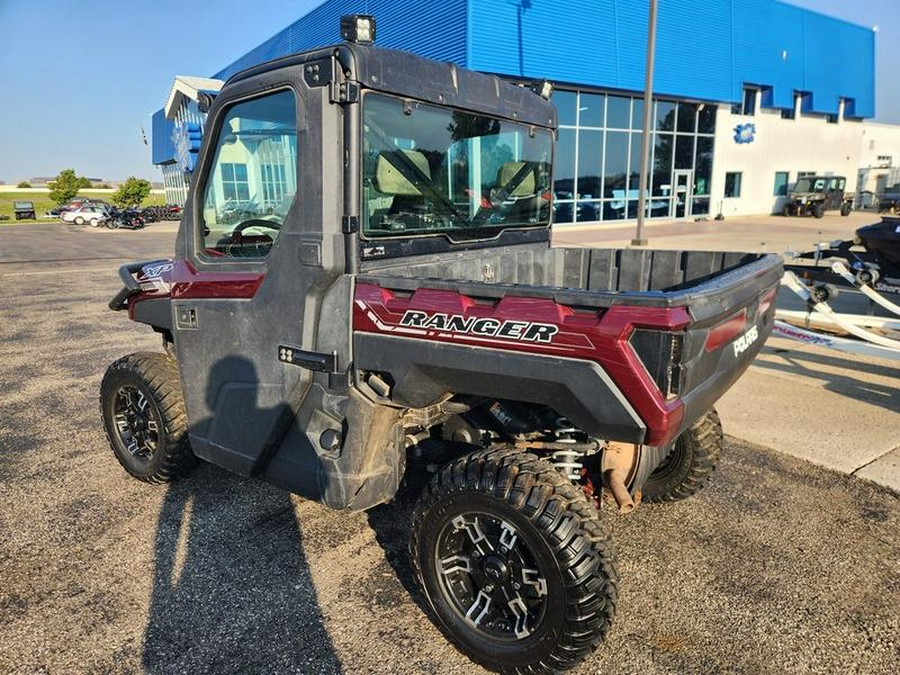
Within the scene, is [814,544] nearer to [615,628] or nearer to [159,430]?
[615,628]

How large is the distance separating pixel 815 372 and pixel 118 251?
21934mm

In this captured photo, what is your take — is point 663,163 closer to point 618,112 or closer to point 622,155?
point 622,155

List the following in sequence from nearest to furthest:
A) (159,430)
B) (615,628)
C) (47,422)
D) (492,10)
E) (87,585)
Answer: (615,628) < (87,585) < (159,430) < (47,422) < (492,10)

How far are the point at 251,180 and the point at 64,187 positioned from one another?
233 ft

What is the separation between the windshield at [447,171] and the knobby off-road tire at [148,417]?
1940 millimetres

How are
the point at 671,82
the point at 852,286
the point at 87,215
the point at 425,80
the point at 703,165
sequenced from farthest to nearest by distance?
the point at 87,215 < the point at 703,165 < the point at 671,82 < the point at 852,286 < the point at 425,80

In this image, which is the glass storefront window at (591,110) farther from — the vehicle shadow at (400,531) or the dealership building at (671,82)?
Result: the vehicle shadow at (400,531)

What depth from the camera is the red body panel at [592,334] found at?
1938 mm

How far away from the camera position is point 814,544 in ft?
10.6

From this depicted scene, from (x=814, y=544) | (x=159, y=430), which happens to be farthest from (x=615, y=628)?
(x=159, y=430)

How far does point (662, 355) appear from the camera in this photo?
1936 mm

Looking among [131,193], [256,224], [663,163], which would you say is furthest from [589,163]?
[131,193]

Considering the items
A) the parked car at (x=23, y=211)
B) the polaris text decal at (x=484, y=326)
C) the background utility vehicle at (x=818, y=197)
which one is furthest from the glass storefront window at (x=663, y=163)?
the parked car at (x=23, y=211)

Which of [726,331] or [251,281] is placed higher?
[251,281]
